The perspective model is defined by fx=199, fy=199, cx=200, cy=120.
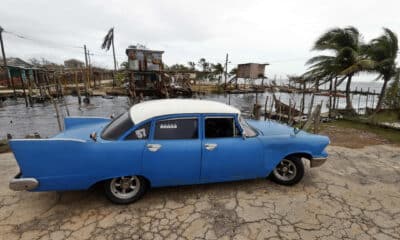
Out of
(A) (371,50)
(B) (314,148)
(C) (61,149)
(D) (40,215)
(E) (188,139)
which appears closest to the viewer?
(C) (61,149)

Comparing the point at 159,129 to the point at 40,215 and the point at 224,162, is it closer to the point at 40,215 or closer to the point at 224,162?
the point at 224,162

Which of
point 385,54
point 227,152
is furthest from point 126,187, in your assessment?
point 385,54

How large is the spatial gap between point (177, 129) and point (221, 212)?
1.49 metres

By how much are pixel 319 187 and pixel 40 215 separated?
485 cm

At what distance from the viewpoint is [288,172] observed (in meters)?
3.94

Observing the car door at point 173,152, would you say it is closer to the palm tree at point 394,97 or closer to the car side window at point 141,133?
the car side window at point 141,133

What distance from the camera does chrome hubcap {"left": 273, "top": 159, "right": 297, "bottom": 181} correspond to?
390 cm

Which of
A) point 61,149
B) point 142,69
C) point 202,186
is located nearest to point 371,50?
point 202,186

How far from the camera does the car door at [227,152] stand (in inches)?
129

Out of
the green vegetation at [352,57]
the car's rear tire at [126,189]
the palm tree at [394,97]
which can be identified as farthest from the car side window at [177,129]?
the green vegetation at [352,57]

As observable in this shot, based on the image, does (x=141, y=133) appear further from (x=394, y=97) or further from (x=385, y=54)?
(x=385, y=54)

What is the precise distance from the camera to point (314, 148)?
149 inches

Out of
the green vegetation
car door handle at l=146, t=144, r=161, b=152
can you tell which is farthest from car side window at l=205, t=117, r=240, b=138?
the green vegetation

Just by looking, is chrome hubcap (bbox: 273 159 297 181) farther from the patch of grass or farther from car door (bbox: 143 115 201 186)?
the patch of grass
